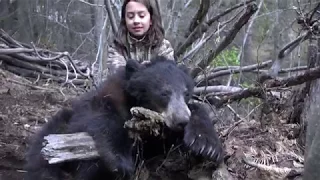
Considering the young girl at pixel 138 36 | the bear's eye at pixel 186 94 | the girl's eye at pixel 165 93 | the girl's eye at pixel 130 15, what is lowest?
the bear's eye at pixel 186 94

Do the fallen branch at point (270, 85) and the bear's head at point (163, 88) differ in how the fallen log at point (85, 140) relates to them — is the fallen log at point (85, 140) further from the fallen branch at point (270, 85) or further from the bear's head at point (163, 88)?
the fallen branch at point (270, 85)

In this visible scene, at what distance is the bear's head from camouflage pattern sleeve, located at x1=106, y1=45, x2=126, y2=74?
78 cm

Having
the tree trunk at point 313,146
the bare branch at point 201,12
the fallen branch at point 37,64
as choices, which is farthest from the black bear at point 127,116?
the fallen branch at point 37,64

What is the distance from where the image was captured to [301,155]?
4.08 metres

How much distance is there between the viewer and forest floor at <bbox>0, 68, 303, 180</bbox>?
4.00 m

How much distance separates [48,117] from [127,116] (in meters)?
3.63

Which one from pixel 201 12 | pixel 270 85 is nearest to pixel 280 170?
pixel 270 85

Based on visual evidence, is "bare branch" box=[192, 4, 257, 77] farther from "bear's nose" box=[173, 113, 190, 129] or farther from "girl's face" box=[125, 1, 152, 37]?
"bear's nose" box=[173, 113, 190, 129]

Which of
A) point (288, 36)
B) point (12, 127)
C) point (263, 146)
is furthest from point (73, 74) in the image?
point (288, 36)

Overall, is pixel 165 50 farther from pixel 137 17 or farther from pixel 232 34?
pixel 232 34

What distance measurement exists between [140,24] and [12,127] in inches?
117

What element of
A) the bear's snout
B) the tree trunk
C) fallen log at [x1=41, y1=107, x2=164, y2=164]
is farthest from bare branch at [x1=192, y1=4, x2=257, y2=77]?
the tree trunk

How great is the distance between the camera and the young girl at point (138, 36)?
197 inches

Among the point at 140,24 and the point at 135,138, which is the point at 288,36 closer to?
the point at 140,24
